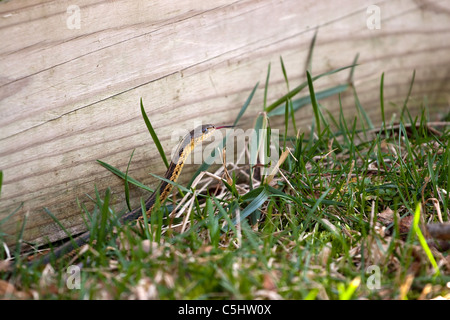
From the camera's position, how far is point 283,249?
1.89 meters

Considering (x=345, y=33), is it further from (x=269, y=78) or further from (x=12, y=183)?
(x=12, y=183)

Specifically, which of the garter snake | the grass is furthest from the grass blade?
the grass

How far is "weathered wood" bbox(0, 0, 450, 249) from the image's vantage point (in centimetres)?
205

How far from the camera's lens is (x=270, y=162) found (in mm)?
2428

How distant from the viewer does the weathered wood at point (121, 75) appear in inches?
80.9

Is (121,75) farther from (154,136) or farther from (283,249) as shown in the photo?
(283,249)

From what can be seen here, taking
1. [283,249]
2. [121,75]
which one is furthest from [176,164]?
[283,249]

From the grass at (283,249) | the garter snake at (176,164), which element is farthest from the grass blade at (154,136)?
the grass at (283,249)

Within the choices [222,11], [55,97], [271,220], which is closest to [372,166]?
[271,220]

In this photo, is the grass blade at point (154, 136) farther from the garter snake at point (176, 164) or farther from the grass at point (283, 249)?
the grass at point (283, 249)

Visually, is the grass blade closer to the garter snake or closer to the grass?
the garter snake

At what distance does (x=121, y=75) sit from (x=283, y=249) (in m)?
1.05

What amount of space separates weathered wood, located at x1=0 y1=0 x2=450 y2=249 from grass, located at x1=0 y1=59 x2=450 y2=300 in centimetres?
18

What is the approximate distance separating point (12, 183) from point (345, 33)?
1.97m
